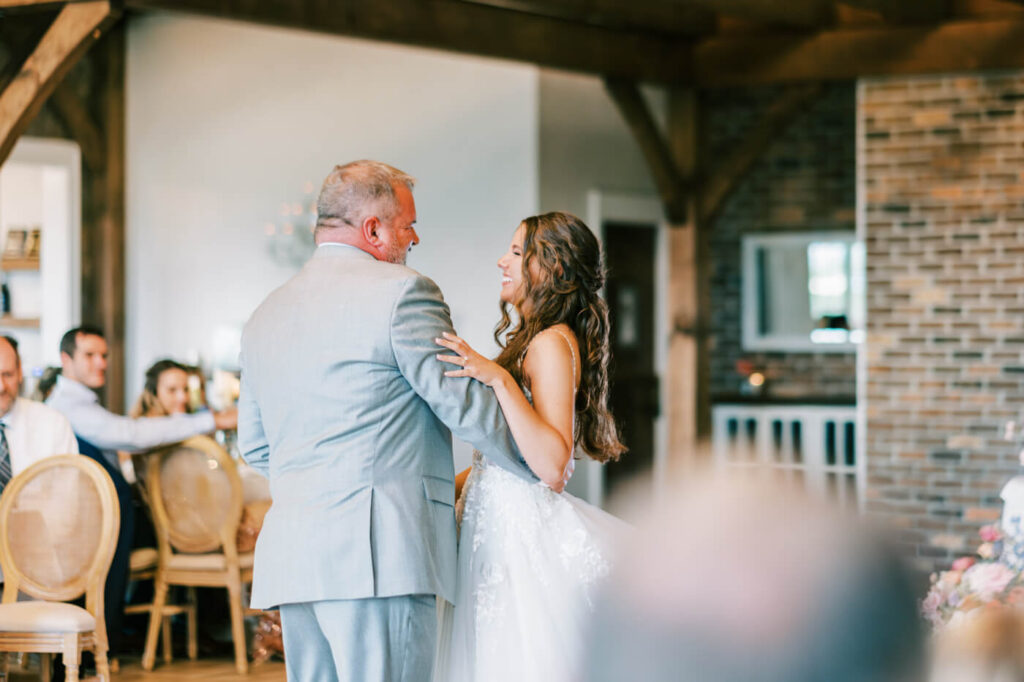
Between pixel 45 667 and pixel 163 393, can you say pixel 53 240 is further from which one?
pixel 45 667

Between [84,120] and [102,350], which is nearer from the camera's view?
[102,350]

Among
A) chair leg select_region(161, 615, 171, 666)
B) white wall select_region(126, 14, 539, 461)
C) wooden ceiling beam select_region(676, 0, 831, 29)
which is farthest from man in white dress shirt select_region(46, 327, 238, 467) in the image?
wooden ceiling beam select_region(676, 0, 831, 29)

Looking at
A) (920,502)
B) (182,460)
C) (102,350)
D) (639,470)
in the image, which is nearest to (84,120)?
(102,350)

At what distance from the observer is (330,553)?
2211 mm

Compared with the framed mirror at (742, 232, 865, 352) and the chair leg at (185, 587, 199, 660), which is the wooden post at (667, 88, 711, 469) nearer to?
the framed mirror at (742, 232, 865, 352)

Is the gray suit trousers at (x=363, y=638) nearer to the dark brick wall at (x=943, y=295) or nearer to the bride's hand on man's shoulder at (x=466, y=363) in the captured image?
the bride's hand on man's shoulder at (x=466, y=363)

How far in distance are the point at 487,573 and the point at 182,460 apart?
311 cm

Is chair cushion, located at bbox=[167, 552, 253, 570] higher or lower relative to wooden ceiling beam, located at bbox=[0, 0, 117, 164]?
lower

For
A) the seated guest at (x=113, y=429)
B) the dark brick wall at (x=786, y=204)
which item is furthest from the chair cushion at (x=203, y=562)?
the dark brick wall at (x=786, y=204)

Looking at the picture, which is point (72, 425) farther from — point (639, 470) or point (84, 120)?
point (639, 470)

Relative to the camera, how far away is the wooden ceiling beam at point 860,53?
6387mm

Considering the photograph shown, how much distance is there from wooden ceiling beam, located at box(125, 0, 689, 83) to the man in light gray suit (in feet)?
11.1

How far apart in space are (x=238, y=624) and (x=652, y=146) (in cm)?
365

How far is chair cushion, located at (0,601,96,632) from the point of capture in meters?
4.09
